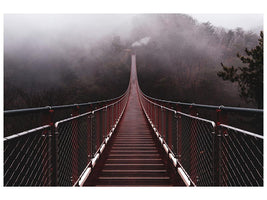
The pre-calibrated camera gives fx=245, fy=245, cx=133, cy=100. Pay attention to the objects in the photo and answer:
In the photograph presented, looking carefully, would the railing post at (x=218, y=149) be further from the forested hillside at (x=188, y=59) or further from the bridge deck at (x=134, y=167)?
the forested hillside at (x=188, y=59)

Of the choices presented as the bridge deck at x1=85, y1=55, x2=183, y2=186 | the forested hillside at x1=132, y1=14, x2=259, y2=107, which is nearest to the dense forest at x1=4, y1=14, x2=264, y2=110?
the forested hillside at x1=132, y1=14, x2=259, y2=107

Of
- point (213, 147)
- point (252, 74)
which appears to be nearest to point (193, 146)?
point (213, 147)

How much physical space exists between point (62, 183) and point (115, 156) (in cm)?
198

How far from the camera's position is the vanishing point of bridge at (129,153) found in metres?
1.45

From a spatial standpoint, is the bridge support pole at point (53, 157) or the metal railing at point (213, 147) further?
the bridge support pole at point (53, 157)

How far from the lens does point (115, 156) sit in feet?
13.2

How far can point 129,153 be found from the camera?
4.17 m

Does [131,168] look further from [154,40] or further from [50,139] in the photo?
[154,40]

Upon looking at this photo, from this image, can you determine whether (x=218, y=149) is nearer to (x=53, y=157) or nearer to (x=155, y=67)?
(x=53, y=157)

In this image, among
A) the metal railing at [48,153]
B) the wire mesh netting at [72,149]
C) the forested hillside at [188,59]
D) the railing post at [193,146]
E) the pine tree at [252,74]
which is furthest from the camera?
the forested hillside at [188,59]

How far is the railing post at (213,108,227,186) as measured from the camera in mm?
1768

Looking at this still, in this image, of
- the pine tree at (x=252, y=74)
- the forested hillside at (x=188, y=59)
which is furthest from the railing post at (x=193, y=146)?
the forested hillside at (x=188, y=59)

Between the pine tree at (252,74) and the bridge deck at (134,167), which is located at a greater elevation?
the pine tree at (252,74)

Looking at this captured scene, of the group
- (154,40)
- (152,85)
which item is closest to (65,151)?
(152,85)
